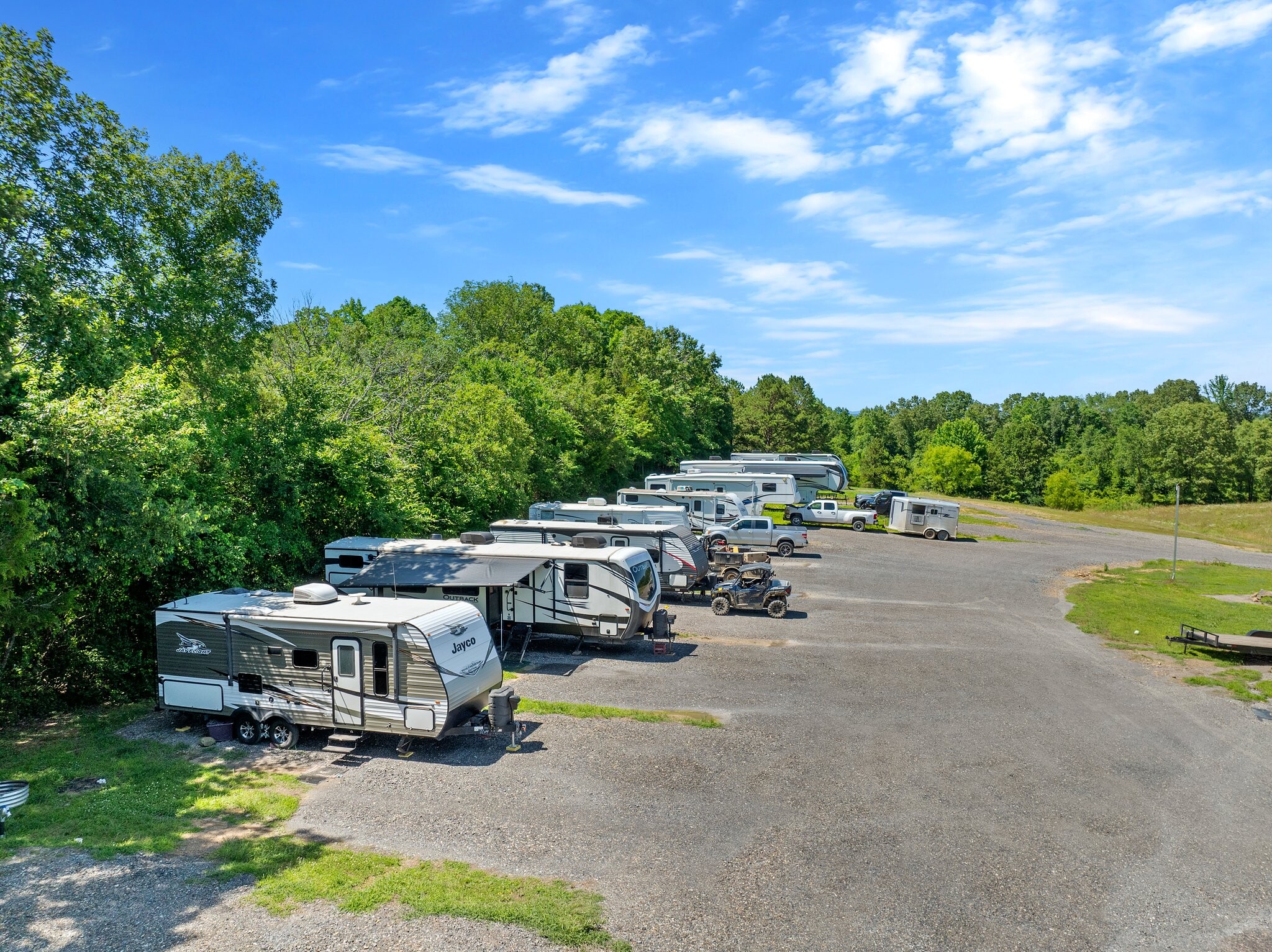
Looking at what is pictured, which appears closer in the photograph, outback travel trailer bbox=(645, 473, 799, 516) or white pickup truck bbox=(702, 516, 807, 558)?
white pickup truck bbox=(702, 516, 807, 558)

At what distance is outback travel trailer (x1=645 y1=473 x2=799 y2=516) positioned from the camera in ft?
138

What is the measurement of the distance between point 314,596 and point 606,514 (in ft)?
49.8

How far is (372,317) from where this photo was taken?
62.1m

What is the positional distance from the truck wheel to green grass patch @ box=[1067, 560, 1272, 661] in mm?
20279

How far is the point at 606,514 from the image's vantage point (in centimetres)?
2742

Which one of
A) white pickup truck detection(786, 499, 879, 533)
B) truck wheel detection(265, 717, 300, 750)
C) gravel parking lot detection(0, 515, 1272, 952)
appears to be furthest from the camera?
white pickup truck detection(786, 499, 879, 533)

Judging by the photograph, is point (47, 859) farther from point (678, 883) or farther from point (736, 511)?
point (736, 511)

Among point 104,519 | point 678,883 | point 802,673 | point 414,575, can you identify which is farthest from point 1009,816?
point 104,519

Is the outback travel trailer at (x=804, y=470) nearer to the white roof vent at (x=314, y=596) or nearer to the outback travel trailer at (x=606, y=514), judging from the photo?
the outback travel trailer at (x=606, y=514)

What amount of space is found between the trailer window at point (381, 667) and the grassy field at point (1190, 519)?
157ft

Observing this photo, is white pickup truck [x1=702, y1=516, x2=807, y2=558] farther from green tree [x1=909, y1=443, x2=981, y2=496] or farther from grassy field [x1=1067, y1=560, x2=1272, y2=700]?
green tree [x1=909, y1=443, x2=981, y2=496]

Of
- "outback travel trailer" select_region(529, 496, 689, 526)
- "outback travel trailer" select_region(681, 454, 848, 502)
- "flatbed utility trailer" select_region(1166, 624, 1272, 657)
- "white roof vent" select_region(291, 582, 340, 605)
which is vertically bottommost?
"flatbed utility trailer" select_region(1166, 624, 1272, 657)

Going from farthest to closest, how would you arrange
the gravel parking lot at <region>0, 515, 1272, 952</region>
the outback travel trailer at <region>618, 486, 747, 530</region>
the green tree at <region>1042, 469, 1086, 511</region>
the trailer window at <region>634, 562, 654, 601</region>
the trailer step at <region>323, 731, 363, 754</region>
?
the green tree at <region>1042, 469, 1086, 511</region>
the outback travel trailer at <region>618, 486, 747, 530</region>
the trailer window at <region>634, 562, 654, 601</region>
the trailer step at <region>323, 731, 363, 754</region>
the gravel parking lot at <region>0, 515, 1272, 952</region>

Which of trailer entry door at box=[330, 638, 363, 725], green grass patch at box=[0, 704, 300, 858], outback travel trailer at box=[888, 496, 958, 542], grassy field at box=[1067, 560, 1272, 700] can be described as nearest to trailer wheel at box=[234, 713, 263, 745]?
green grass patch at box=[0, 704, 300, 858]
